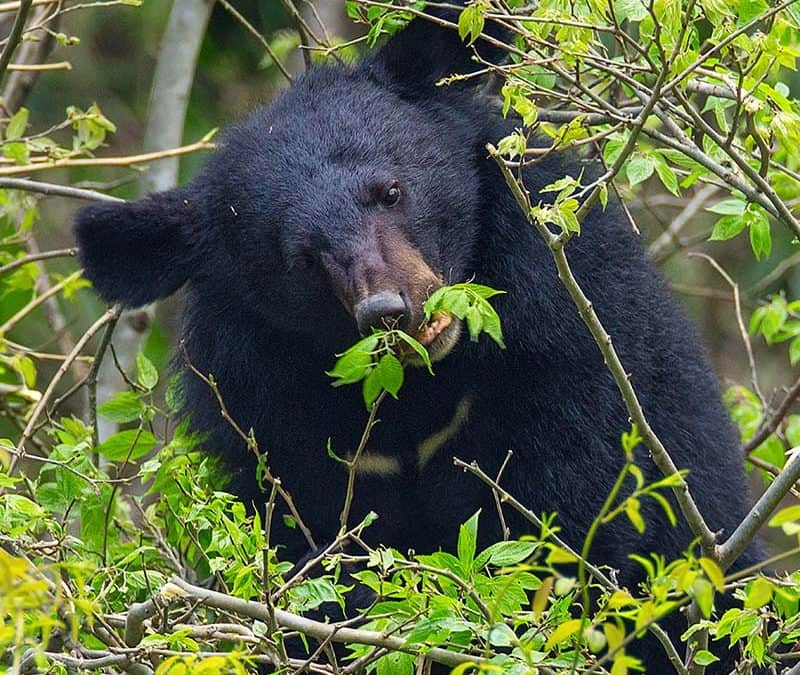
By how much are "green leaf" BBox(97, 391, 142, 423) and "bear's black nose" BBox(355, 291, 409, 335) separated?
1.09 metres

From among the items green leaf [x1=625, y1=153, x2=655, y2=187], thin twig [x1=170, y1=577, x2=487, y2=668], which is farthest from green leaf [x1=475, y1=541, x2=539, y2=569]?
green leaf [x1=625, y1=153, x2=655, y2=187]

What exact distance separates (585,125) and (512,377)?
2.82 feet

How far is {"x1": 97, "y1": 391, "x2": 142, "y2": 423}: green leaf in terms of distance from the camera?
4.35 metres

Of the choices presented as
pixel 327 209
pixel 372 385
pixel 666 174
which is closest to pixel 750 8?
pixel 666 174

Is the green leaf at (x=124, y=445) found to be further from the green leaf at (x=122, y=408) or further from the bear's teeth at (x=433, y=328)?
the bear's teeth at (x=433, y=328)

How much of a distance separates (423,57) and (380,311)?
1.28 m

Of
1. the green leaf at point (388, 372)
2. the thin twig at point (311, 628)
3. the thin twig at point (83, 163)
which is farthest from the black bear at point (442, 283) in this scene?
the thin twig at point (311, 628)

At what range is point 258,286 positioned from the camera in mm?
4285

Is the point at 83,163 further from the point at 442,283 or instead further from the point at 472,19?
the point at 472,19

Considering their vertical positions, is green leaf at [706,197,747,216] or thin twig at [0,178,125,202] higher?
green leaf at [706,197,747,216]

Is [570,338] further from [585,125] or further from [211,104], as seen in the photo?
[211,104]

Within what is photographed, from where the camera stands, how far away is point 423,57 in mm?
4488

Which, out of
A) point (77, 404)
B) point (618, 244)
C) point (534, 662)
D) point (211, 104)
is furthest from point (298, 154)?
point (77, 404)

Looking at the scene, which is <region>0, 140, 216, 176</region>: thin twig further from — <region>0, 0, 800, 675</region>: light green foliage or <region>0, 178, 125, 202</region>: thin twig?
<region>0, 178, 125, 202</region>: thin twig
